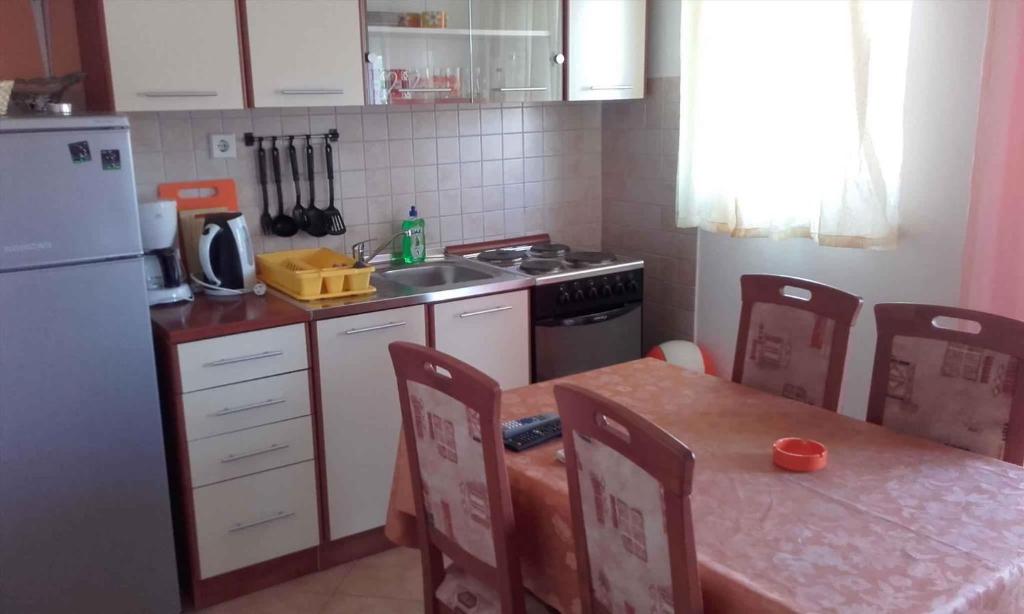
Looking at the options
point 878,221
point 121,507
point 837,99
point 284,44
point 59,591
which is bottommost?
point 59,591

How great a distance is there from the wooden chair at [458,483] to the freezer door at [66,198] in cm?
97

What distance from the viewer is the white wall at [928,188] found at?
268 centimetres

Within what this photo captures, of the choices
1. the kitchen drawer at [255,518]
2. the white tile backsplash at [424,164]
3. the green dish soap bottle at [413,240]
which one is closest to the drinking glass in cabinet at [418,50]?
the white tile backsplash at [424,164]

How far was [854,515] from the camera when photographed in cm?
166

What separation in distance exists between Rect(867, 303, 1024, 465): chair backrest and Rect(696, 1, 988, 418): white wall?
77 centimetres

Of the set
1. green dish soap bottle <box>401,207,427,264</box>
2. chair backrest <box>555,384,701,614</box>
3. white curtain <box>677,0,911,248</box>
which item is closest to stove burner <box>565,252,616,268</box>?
white curtain <box>677,0,911,248</box>

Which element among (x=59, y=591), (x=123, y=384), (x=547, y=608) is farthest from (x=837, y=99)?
(x=59, y=591)

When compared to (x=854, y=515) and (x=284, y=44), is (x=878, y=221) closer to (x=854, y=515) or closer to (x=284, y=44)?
(x=854, y=515)

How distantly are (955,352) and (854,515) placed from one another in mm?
638

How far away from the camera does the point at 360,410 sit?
2.96 m

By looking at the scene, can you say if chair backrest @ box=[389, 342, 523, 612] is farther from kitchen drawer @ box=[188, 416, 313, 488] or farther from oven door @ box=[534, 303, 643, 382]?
oven door @ box=[534, 303, 643, 382]

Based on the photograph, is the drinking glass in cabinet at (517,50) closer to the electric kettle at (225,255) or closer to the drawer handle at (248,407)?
the electric kettle at (225,255)

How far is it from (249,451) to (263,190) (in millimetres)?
985

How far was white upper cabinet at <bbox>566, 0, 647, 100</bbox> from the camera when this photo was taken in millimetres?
3475
